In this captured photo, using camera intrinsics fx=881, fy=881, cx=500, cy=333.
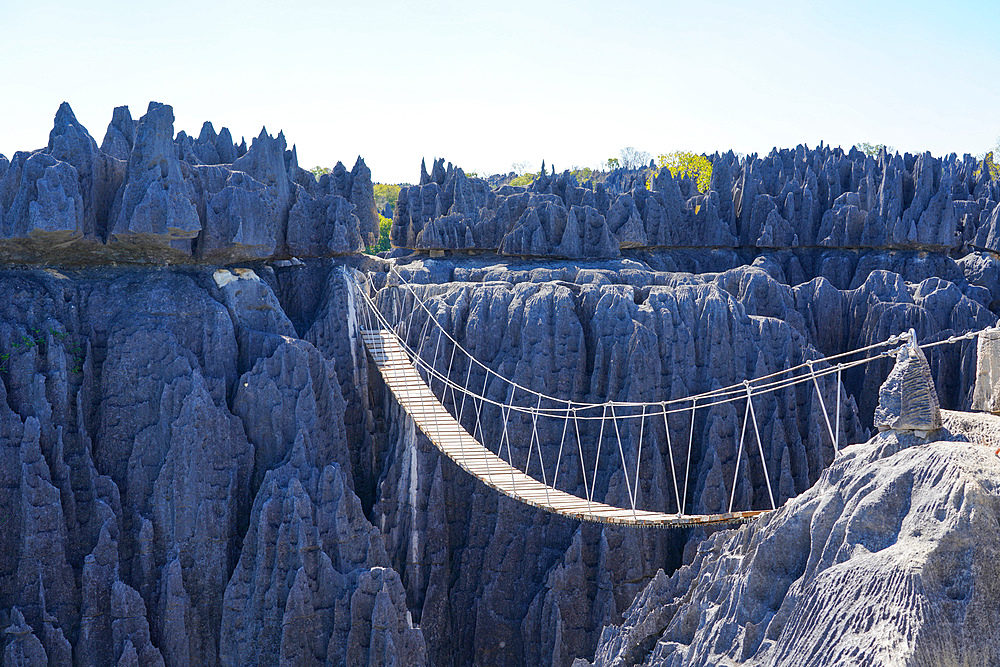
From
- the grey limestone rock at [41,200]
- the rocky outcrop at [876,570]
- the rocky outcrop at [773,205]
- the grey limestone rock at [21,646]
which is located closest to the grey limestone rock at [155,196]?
the grey limestone rock at [41,200]

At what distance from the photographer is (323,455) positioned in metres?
18.2

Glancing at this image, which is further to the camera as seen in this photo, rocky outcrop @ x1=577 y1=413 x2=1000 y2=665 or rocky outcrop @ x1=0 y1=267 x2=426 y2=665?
rocky outcrop @ x1=0 y1=267 x2=426 y2=665

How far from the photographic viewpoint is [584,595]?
60.5 ft

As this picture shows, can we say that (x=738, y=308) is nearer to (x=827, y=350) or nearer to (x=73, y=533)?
(x=827, y=350)

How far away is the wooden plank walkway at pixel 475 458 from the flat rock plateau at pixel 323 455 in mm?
940

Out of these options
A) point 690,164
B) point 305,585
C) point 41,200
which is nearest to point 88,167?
point 41,200

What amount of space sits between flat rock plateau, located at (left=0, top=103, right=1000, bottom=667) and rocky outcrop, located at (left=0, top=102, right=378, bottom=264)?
0.20 ft

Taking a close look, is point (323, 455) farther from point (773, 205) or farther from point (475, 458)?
point (773, 205)

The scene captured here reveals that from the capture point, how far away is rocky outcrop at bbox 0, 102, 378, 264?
1666 cm

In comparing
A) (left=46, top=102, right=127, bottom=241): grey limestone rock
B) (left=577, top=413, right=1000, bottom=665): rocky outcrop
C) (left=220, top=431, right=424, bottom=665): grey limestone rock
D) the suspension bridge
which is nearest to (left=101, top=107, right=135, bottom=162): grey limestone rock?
(left=46, top=102, right=127, bottom=241): grey limestone rock

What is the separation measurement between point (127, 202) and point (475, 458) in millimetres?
8503

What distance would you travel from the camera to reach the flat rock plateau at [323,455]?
9695mm

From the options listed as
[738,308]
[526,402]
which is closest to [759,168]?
[738,308]

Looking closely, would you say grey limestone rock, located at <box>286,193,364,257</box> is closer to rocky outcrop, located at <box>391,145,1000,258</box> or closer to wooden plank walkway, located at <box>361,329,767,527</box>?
wooden plank walkway, located at <box>361,329,767,527</box>
